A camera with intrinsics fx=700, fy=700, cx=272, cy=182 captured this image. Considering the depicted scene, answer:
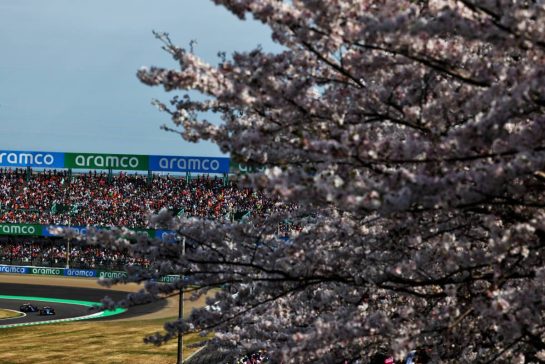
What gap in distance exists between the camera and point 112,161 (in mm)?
73938

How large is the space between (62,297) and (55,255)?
47.9ft

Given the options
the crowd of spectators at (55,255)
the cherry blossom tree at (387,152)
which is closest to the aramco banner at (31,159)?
the crowd of spectators at (55,255)

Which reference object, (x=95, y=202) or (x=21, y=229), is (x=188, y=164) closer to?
(x=95, y=202)

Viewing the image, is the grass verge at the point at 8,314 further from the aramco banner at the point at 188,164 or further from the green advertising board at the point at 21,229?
the aramco banner at the point at 188,164

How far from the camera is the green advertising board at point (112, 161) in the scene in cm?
7388

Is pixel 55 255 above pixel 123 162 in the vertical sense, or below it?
below

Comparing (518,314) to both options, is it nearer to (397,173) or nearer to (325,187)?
(397,173)

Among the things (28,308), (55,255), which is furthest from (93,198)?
(28,308)

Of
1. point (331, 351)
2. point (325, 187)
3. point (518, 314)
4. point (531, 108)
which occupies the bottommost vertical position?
point (331, 351)

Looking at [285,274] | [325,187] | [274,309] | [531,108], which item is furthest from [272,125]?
[274,309]

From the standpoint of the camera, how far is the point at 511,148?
6.04 metres

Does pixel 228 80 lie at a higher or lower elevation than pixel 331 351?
higher

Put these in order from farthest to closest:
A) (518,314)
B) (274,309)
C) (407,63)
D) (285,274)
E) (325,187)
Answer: (274,309) → (285,274) → (407,63) → (518,314) → (325,187)

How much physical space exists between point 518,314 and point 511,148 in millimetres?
1651
